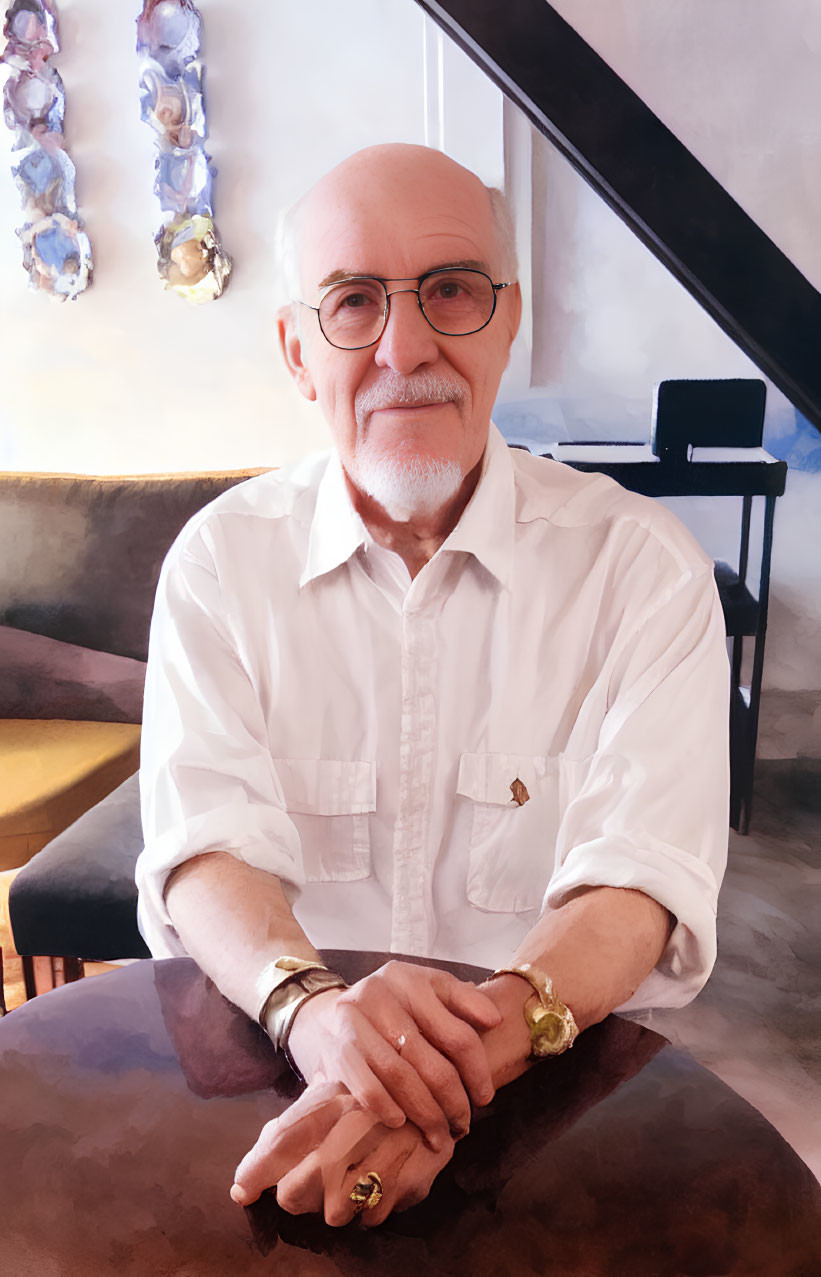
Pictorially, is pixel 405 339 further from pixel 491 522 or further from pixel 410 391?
pixel 491 522

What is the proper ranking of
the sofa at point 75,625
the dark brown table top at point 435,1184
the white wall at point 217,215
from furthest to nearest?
the sofa at point 75,625 < the white wall at point 217,215 < the dark brown table top at point 435,1184

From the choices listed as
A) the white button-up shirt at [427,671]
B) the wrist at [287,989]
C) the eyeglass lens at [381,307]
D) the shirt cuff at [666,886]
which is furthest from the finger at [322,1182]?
the eyeglass lens at [381,307]

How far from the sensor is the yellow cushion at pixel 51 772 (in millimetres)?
1764

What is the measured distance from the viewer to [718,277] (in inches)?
42.0

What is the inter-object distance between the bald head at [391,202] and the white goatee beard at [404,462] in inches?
4.9

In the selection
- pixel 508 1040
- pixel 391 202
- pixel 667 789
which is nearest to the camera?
pixel 508 1040

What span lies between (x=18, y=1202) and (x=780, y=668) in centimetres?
102

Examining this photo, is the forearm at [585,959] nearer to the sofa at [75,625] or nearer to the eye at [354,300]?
the eye at [354,300]

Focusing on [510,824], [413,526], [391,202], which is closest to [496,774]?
[510,824]

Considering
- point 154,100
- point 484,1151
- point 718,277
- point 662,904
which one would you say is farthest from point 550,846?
point 154,100

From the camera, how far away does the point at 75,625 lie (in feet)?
6.50

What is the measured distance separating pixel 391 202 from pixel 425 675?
50 centimetres

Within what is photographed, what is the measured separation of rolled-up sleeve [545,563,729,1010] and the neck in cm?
24

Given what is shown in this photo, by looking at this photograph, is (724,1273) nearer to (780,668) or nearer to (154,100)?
(780,668)
